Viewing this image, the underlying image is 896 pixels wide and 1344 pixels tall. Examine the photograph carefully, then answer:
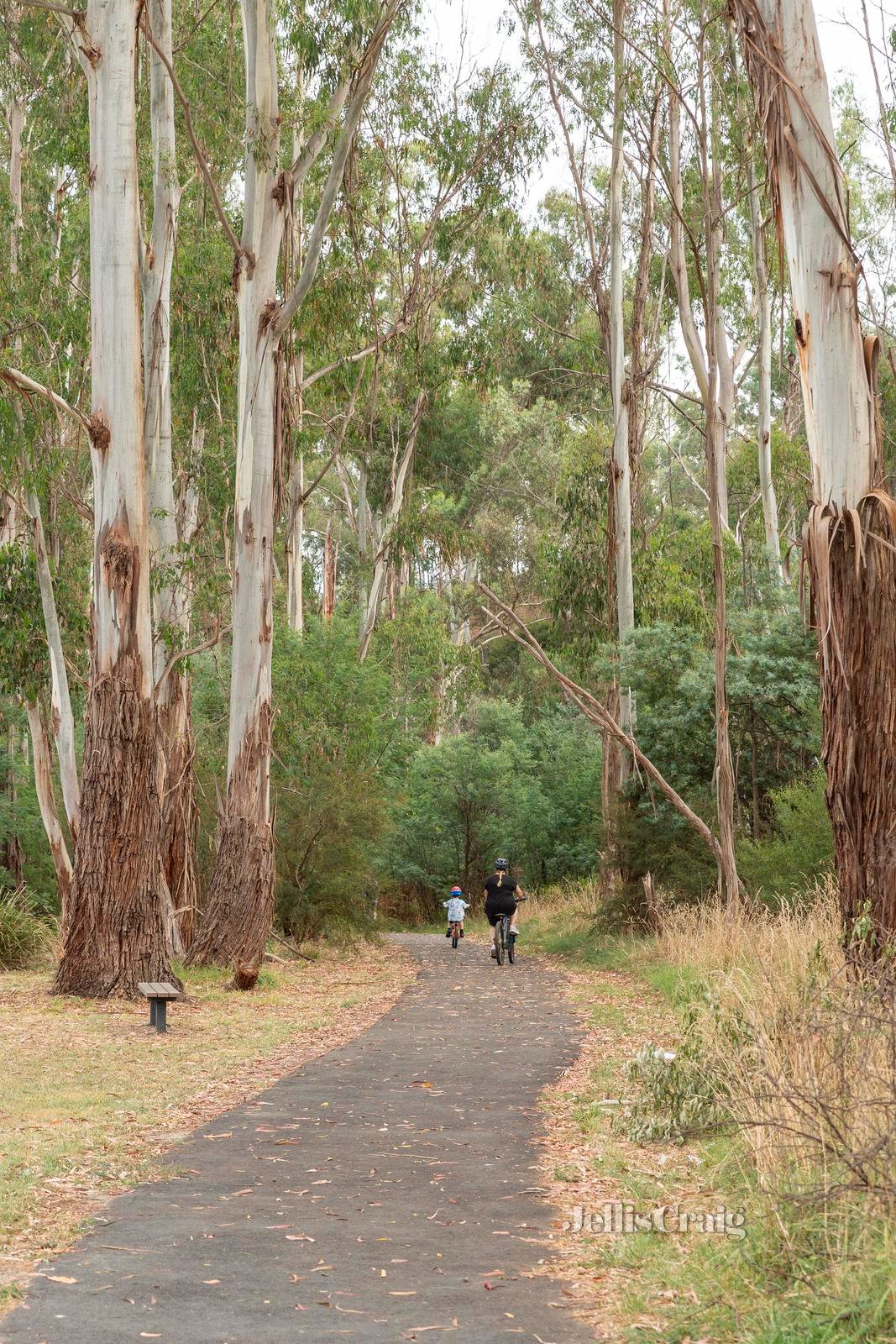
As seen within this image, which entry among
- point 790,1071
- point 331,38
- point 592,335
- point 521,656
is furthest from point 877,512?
point 521,656

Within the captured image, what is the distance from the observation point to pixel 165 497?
58.1 feet

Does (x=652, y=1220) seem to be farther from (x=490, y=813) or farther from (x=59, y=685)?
(x=490, y=813)

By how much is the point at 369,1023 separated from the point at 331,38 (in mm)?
11824

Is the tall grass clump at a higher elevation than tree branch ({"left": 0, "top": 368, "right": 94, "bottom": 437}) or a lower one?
lower

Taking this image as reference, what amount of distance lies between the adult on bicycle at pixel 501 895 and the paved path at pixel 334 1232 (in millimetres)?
10632

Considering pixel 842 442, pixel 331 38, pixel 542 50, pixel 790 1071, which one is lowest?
pixel 790 1071

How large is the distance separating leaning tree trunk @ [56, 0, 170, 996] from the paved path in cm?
508

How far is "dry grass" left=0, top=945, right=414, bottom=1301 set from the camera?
19.7 ft

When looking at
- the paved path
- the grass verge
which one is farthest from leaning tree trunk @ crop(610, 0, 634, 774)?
the paved path

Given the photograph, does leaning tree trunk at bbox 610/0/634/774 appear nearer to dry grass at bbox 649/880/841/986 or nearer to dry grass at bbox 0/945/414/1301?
dry grass at bbox 649/880/841/986

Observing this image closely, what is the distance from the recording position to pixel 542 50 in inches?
959

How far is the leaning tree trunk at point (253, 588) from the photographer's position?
1694 centimetres

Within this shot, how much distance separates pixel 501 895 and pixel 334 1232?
15.0m

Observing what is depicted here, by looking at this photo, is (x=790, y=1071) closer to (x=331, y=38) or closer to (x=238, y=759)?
(x=238, y=759)
